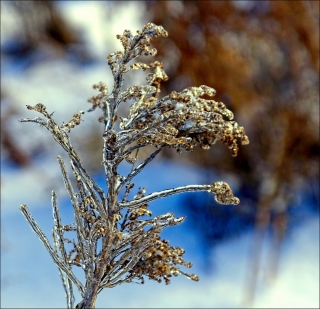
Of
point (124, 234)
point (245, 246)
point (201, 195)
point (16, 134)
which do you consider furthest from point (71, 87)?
point (124, 234)

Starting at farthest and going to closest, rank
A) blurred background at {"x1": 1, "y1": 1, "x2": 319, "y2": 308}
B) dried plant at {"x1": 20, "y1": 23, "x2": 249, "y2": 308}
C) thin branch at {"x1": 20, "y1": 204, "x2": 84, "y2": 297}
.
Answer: blurred background at {"x1": 1, "y1": 1, "x2": 319, "y2": 308}, thin branch at {"x1": 20, "y1": 204, "x2": 84, "y2": 297}, dried plant at {"x1": 20, "y1": 23, "x2": 249, "y2": 308}

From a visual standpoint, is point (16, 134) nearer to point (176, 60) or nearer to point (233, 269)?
point (176, 60)

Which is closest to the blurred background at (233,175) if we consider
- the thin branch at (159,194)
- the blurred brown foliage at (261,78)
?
the blurred brown foliage at (261,78)

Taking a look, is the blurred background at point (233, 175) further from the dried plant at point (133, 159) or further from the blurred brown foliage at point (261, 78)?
the dried plant at point (133, 159)

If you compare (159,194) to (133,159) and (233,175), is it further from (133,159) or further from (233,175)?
(233,175)

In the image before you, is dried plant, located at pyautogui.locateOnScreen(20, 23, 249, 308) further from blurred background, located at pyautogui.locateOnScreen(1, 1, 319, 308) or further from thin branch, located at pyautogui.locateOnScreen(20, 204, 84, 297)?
blurred background, located at pyautogui.locateOnScreen(1, 1, 319, 308)

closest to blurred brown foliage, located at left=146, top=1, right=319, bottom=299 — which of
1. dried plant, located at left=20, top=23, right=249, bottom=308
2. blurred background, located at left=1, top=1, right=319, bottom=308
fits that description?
blurred background, located at left=1, top=1, right=319, bottom=308
